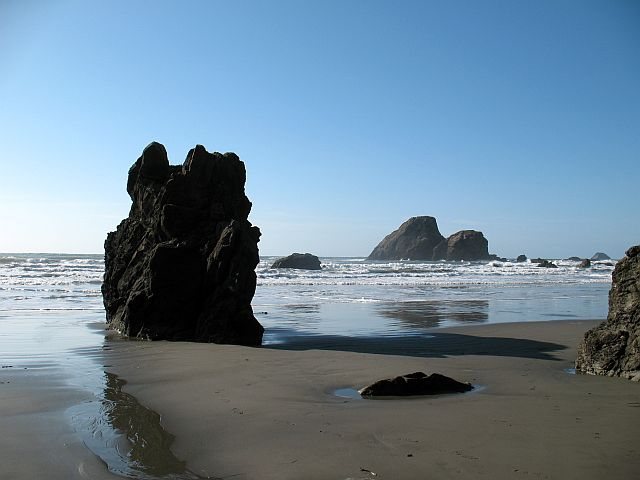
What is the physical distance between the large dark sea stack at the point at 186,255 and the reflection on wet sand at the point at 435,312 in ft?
17.1

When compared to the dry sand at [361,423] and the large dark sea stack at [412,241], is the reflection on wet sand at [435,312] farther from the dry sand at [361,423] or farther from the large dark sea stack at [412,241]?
the large dark sea stack at [412,241]

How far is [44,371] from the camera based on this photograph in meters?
8.21

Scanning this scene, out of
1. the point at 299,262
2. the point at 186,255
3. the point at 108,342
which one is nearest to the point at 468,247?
the point at 299,262

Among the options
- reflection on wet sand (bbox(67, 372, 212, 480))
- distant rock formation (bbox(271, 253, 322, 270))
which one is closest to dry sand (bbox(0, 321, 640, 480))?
reflection on wet sand (bbox(67, 372, 212, 480))

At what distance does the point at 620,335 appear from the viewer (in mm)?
7840

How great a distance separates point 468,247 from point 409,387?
113 meters

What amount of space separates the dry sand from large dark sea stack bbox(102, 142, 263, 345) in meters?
2.66

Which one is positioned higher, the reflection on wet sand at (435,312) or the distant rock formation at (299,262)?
the distant rock formation at (299,262)

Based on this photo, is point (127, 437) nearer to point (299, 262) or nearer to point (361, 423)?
point (361, 423)

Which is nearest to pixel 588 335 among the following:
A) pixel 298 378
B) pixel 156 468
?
pixel 298 378

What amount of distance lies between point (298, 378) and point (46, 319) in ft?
31.9

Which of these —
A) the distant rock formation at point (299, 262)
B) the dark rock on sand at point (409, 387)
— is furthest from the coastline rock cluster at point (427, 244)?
the dark rock on sand at point (409, 387)

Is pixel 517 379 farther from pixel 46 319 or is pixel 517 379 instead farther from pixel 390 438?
pixel 46 319

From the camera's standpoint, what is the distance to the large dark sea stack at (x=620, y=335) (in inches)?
300
